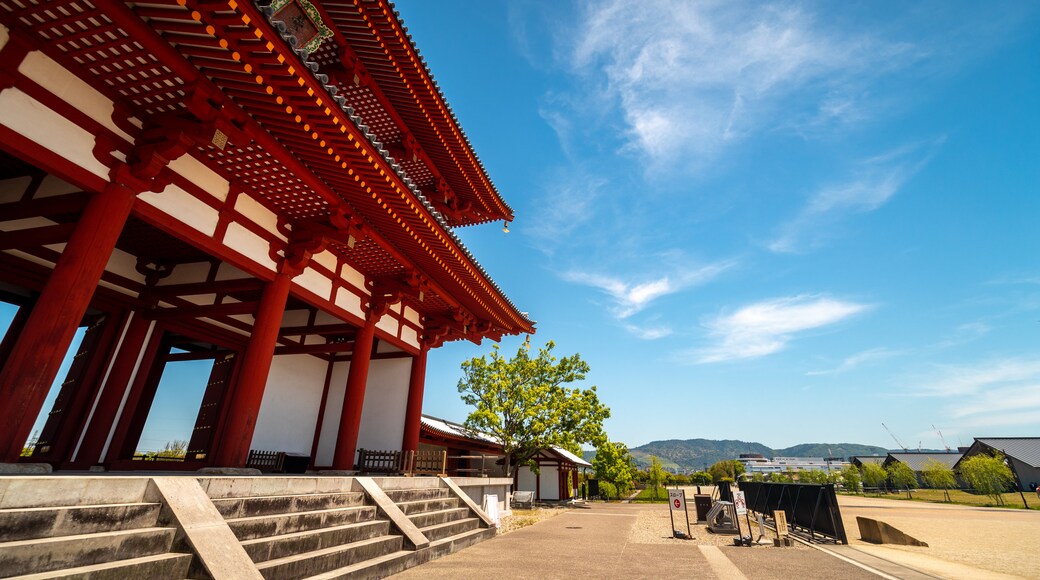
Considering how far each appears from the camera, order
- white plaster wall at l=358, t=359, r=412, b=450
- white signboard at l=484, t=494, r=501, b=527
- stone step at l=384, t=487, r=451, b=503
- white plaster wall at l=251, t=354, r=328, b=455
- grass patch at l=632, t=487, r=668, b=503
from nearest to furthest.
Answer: stone step at l=384, t=487, r=451, b=503, white signboard at l=484, t=494, r=501, b=527, white plaster wall at l=251, t=354, r=328, b=455, white plaster wall at l=358, t=359, r=412, b=450, grass patch at l=632, t=487, r=668, b=503

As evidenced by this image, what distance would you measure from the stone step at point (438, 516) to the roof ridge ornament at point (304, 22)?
8480 mm

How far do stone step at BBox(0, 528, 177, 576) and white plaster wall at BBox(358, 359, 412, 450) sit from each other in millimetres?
8065

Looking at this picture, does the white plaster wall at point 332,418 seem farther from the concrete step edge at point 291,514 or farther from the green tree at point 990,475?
the green tree at point 990,475

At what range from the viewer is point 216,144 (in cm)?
523

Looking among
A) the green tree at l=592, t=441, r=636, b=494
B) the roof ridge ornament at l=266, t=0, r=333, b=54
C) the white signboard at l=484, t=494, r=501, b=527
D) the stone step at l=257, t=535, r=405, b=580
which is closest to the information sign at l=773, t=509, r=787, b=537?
the white signboard at l=484, t=494, r=501, b=527

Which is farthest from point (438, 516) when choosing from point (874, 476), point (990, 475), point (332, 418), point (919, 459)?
point (919, 459)

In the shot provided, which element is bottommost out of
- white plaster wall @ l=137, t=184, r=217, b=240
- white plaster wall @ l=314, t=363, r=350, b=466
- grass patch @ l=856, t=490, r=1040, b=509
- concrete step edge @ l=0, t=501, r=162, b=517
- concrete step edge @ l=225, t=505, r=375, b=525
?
grass patch @ l=856, t=490, r=1040, b=509

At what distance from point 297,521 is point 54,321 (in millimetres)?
3401

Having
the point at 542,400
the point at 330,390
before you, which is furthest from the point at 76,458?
the point at 542,400

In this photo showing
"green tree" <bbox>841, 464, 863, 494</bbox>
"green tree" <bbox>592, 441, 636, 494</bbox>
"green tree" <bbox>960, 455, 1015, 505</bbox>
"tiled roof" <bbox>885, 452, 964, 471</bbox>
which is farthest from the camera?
"tiled roof" <bbox>885, 452, 964, 471</bbox>

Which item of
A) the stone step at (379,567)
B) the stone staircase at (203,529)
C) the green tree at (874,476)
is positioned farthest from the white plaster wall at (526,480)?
the green tree at (874,476)

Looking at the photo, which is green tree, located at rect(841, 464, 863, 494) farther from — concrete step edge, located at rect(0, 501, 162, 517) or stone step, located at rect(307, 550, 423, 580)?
concrete step edge, located at rect(0, 501, 162, 517)

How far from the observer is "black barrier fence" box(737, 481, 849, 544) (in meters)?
10.8

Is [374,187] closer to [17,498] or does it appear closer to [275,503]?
[275,503]
